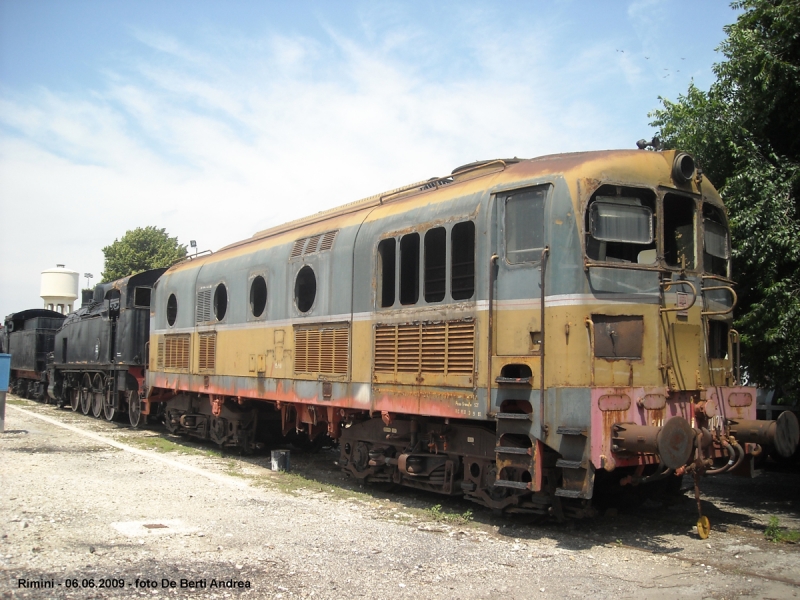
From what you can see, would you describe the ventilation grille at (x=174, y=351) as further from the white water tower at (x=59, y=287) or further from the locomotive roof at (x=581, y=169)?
the white water tower at (x=59, y=287)

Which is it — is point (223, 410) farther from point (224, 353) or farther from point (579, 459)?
point (579, 459)

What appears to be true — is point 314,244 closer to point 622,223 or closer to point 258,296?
point 258,296

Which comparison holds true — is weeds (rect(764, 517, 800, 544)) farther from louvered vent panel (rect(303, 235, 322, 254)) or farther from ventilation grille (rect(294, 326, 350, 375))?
louvered vent panel (rect(303, 235, 322, 254))

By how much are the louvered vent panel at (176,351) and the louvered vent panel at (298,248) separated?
4.56 m

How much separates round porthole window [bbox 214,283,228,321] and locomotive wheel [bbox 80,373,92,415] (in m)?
10.3

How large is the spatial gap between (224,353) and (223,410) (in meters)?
1.29

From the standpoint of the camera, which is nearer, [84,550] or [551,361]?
[84,550]

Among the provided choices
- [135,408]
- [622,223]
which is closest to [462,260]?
[622,223]

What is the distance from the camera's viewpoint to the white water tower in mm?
43562

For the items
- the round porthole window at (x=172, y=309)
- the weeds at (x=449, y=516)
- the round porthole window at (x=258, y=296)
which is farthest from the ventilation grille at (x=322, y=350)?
the round porthole window at (x=172, y=309)

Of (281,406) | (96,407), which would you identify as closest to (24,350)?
(96,407)

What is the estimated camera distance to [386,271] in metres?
9.65

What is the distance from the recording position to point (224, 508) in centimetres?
874

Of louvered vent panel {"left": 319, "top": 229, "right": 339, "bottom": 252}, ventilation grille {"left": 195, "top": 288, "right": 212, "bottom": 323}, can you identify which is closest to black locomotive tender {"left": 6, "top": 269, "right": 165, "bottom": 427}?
ventilation grille {"left": 195, "top": 288, "right": 212, "bottom": 323}
